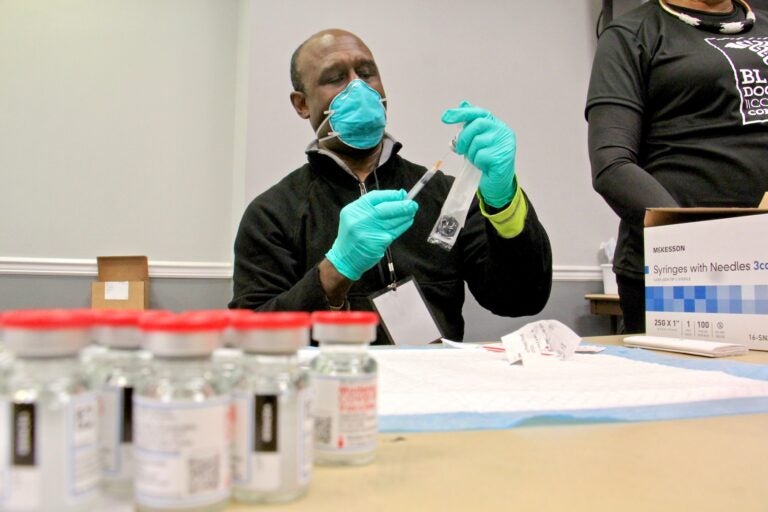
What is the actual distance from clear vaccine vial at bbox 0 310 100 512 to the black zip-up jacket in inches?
36.3

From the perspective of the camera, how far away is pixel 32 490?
26 centimetres

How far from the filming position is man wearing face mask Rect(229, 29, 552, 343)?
113 cm

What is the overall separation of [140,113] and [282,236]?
1380 millimetres

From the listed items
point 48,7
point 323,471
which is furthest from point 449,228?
point 48,7

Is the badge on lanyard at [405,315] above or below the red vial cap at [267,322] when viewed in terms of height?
below

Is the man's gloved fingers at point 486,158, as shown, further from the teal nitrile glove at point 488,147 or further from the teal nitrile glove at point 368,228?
the teal nitrile glove at point 368,228

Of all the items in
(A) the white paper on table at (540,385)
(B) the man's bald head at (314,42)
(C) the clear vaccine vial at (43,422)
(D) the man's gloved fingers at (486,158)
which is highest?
(B) the man's bald head at (314,42)

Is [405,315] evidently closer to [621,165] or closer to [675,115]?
[621,165]

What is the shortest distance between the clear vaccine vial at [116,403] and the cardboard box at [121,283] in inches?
78.3

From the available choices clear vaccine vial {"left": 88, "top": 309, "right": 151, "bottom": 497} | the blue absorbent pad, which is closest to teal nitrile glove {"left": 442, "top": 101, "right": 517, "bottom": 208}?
the blue absorbent pad

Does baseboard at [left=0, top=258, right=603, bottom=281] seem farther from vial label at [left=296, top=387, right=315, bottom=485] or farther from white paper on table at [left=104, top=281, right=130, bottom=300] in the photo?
vial label at [left=296, top=387, right=315, bottom=485]

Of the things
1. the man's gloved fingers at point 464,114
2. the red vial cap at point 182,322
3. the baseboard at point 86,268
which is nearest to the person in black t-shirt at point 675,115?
the man's gloved fingers at point 464,114

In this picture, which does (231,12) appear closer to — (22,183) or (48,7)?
(48,7)

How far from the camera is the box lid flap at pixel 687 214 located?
95 centimetres
